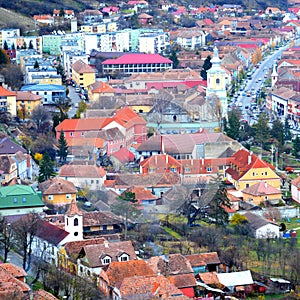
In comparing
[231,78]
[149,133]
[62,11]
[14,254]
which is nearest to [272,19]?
[62,11]

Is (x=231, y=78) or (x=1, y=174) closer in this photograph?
(x=1, y=174)

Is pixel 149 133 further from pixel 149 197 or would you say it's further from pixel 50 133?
pixel 149 197

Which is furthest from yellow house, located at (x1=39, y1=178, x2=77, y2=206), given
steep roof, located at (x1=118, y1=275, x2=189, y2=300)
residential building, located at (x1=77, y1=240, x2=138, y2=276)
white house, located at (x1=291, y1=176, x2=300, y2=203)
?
steep roof, located at (x1=118, y1=275, x2=189, y2=300)

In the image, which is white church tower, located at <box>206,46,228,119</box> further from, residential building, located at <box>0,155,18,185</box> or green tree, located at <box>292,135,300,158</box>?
residential building, located at <box>0,155,18,185</box>

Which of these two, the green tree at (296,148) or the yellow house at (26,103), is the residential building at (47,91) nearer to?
the yellow house at (26,103)

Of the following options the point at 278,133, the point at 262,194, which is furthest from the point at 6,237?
the point at 278,133

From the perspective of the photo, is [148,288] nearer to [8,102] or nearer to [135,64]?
[8,102]
